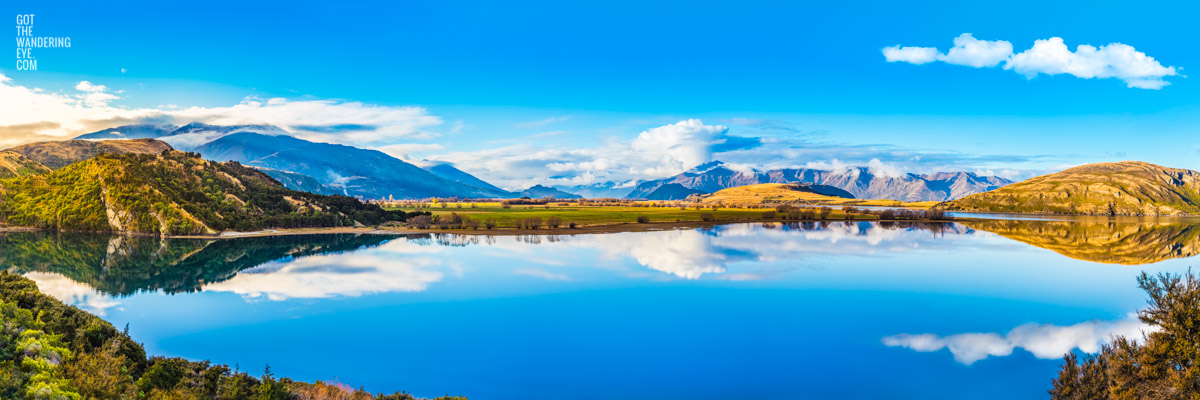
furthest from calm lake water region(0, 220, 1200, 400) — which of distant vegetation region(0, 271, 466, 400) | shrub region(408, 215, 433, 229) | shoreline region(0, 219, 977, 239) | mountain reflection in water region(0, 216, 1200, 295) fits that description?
shrub region(408, 215, 433, 229)

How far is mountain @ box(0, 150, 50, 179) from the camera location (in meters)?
132

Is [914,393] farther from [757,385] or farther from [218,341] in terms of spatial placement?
[218,341]

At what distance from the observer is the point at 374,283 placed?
4275cm

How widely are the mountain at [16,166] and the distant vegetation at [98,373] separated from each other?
157m

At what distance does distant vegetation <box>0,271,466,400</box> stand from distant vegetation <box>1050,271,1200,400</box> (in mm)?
21061

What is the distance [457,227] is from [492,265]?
55.9m

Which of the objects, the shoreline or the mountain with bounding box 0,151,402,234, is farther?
the mountain with bounding box 0,151,402,234

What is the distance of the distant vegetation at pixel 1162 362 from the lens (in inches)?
583

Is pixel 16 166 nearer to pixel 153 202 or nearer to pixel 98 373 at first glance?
pixel 153 202

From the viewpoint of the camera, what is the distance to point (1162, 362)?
15633mm

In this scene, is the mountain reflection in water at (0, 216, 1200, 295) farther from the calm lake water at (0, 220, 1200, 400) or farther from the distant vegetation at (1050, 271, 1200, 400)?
the distant vegetation at (1050, 271, 1200, 400)

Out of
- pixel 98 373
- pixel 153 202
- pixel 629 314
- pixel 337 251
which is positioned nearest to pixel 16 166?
pixel 153 202

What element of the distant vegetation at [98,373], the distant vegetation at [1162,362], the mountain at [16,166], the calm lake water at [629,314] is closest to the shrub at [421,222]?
the calm lake water at [629,314]

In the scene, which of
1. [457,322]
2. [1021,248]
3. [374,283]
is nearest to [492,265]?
[374,283]
